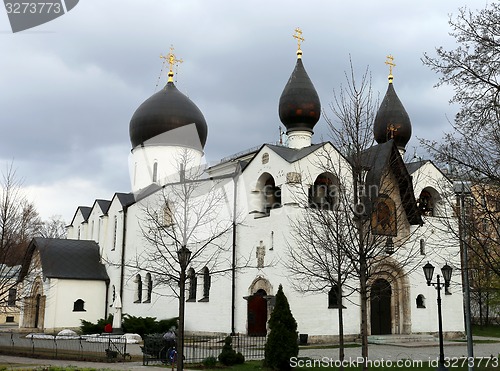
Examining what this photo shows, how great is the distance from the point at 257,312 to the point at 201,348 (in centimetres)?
369

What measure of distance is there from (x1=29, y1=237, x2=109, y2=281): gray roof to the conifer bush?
22691 mm

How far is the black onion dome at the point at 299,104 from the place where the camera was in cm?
2695

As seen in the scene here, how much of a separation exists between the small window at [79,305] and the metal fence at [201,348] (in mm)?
12179

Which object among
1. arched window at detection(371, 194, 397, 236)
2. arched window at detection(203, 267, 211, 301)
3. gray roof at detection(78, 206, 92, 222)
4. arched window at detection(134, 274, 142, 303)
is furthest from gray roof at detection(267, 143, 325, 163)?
gray roof at detection(78, 206, 92, 222)

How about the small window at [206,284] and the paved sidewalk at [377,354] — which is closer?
the paved sidewalk at [377,354]

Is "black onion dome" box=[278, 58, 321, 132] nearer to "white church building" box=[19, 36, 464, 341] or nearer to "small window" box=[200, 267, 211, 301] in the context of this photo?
"white church building" box=[19, 36, 464, 341]

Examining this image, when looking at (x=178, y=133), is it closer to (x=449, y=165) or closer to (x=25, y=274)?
(x=25, y=274)

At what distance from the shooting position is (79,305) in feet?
114

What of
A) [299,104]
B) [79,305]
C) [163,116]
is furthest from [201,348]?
[163,116]

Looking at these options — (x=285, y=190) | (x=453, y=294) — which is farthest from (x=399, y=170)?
(x=453, y=294)

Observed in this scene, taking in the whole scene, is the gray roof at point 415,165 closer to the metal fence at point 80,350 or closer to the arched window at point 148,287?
the metal fence at point 80,350

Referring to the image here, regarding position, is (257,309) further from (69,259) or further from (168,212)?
(69,259)

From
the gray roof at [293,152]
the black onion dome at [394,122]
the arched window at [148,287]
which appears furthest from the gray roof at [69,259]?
the black onion dome at [394,122]

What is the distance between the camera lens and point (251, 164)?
26.4m
